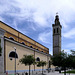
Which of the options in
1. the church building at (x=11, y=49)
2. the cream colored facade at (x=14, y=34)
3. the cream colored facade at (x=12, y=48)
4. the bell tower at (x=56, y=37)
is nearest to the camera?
the church building at (x=11, y=49)

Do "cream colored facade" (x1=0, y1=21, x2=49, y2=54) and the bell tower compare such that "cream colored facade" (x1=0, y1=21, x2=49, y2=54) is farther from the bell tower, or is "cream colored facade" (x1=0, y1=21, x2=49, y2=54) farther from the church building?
the bell tower

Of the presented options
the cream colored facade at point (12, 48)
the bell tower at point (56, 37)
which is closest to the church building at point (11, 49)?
the cream colored facade at point (12, 48)

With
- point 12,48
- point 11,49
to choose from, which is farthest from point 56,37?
point 11,49

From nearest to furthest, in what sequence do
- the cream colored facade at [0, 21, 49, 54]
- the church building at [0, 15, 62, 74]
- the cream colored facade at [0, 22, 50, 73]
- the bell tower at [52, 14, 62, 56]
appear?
the church building at [0, 15, 62, 74], the cream colored facade at [0, 22, 50, 73], the cream colored facade at [0, 21, 49, 54], the bell tower at [52, 14, 62, 56]

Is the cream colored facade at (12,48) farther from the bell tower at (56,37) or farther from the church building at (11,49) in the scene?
the bell tower at (56,37)

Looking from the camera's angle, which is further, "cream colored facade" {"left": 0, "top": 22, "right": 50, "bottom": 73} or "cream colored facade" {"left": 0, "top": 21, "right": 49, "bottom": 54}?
"cream colored facade" {"left": 0, "top": 21, "right": 49, "bottom": 54}

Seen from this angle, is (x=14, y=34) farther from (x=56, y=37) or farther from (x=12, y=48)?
(x=56, y=37)

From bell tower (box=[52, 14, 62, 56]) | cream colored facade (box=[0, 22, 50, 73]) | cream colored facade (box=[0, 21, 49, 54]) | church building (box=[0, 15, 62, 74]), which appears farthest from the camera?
bell tower (box=[52, 14, 62, 56])

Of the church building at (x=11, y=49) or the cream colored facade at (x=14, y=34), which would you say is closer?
the church building at (x=11, y=49)

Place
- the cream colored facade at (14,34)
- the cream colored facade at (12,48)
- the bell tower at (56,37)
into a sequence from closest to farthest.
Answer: the cream colored facade at (12,48) < the cream colored facade at (14,34) < the bell tower at (56,37)

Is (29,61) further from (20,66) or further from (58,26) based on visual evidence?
(58,26)

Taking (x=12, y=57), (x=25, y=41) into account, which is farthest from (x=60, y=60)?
(x=25, y=41)

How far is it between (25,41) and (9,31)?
417 inches

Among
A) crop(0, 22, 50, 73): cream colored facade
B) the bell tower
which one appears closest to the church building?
crop(0, 22, 50, 73): cream colored facade
